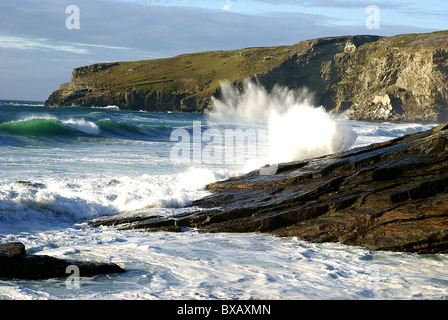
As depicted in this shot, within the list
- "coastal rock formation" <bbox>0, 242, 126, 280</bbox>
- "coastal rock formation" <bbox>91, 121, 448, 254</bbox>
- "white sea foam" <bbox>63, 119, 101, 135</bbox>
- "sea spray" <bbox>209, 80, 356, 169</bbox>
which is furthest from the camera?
"white sea foam" <bbox>63, 119, 101, 135</bbox>

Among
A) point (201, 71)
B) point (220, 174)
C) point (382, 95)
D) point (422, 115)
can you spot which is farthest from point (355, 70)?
point (220, 174)

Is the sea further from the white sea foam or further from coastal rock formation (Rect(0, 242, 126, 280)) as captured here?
the white sea foam

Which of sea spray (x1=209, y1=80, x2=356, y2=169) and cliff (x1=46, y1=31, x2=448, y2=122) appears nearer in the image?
sea spray (x1=209, y1=80, x2=356, y2=169)

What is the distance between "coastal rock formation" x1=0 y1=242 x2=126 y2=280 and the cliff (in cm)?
10058

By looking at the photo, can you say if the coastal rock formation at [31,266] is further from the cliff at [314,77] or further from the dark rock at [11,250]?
the cliff at [314,77]

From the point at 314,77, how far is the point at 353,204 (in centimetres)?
13441

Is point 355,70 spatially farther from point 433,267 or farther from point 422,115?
point 433,267

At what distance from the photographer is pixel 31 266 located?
7367 mm

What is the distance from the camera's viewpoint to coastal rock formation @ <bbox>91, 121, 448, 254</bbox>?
9430 millimetres

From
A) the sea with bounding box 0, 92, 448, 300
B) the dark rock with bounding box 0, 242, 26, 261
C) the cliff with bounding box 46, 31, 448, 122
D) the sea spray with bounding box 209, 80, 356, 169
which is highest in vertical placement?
the cliff with bounding box 46, 31, 448, 122

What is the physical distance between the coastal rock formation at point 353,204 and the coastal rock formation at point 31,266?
3.22 meters

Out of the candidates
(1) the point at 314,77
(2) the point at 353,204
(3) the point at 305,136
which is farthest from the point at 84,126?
(1) the point at 314,77

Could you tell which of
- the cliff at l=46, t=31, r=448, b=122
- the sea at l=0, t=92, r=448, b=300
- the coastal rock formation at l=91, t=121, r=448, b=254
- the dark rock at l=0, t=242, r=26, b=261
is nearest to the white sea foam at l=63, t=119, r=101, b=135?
the sea at l=0, t=92, r=448, b=300
